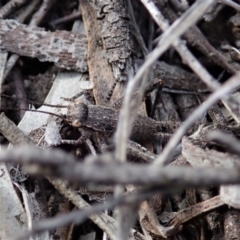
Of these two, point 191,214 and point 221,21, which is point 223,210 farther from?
point 221,21

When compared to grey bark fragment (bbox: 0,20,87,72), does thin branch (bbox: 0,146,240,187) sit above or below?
above

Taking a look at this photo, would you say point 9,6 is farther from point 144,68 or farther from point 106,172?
point 106,172

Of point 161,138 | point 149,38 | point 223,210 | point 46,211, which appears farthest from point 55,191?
point 149,38

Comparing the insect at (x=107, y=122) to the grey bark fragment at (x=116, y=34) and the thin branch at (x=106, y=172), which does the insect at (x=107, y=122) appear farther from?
the thin branch at (x=106, y=172)

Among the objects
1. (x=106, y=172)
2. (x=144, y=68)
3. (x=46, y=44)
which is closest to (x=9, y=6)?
(x=46, y=44)

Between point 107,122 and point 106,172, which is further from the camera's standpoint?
point 107,122

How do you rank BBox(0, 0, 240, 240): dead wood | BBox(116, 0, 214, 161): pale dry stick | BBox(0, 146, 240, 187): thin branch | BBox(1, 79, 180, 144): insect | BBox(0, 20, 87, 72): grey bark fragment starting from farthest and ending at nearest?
BBox(0, 20, 87, 72): grey bark fragment
BBox(1, 79, 180, 144): insect
BBox(0, 0, 240, 240): dead wood
BBox(116, 0, 214, 161): pale dry stick
BBox(0, 146, 240, 187): thin branch

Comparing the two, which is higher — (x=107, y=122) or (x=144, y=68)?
(x=144, y=68)

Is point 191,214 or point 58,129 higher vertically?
point 191,214

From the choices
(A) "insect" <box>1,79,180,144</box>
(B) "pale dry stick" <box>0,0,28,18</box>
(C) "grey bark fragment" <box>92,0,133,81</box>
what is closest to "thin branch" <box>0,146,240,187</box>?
(A) "insect" <box>1,79,180,144</box>

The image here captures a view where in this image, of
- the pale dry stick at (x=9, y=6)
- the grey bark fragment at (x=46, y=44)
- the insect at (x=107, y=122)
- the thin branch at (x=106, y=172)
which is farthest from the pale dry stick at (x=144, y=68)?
the pale dry stick at (x=9, y=6)

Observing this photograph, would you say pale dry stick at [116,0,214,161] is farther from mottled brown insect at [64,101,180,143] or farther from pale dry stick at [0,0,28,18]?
pale dry stick at [0,0,28,18]
